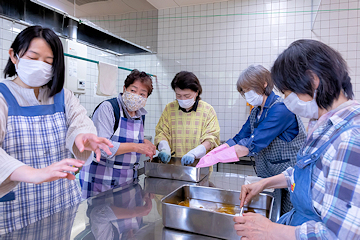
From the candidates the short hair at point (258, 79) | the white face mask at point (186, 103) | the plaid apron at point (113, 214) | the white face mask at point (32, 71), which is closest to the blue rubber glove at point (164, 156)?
the plaid apron at point (113, 214)

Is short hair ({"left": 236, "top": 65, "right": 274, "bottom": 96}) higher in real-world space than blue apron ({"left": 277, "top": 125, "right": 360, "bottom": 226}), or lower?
higher

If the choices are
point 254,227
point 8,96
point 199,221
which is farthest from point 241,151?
point 8,96

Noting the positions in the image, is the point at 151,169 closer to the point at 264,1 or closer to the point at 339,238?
the point at 339,238

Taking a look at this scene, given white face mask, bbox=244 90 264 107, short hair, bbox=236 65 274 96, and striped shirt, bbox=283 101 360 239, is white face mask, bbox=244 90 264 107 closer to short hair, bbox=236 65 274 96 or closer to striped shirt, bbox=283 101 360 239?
short hair, bbox=236 65 274 96

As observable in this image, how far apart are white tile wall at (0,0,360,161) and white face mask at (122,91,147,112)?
177cm

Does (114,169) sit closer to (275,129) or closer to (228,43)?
(275,129)

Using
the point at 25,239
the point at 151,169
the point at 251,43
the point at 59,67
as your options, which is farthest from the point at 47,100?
the point at 251,43

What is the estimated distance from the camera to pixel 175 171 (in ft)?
5.61

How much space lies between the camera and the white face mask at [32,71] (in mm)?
1119

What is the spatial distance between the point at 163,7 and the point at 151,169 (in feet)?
10.4

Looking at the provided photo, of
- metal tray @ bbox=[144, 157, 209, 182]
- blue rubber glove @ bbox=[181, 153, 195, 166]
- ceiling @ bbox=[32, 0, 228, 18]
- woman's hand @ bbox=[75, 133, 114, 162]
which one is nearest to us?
woman's hand @ bbox=[75, 133, 114, 162]

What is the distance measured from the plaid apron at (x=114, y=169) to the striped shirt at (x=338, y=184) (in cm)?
129

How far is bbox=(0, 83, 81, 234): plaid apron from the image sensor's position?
1.08m

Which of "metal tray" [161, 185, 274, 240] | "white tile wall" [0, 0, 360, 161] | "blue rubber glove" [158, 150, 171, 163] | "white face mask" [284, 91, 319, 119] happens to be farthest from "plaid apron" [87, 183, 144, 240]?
"white tile wall" [0, 0, 360, 161]
